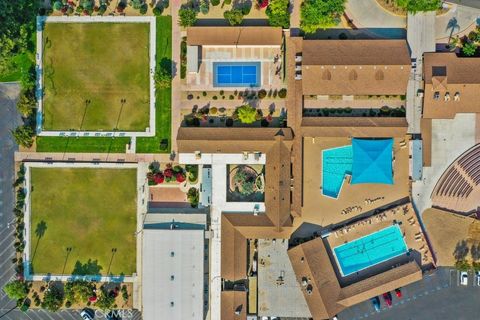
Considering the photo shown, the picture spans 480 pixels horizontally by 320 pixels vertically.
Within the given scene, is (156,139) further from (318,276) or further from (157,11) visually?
(318,276)

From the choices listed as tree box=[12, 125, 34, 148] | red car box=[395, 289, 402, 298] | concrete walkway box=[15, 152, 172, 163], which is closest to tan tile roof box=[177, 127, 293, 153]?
concrete walkway box=[15, 152, 172, 163]

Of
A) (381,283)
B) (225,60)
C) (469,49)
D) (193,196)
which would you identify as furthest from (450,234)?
(225,60)

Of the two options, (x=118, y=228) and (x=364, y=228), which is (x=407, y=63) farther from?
(x=118, y=228)

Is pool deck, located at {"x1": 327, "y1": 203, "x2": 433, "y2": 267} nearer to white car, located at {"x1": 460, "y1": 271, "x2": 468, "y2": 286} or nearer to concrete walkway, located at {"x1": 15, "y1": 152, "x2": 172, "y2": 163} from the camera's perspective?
white car, located at {"x1": 460, "y1": 271, "x2": 468, "y2": 286}

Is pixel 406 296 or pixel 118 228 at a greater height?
pixel 118 228

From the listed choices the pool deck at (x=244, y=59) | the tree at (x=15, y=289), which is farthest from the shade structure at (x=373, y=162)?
the tree at (x=15, y=289)

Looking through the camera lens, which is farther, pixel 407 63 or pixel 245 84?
pixel 245 84

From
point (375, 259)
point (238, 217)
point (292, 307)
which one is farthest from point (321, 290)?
point (238, 217)
